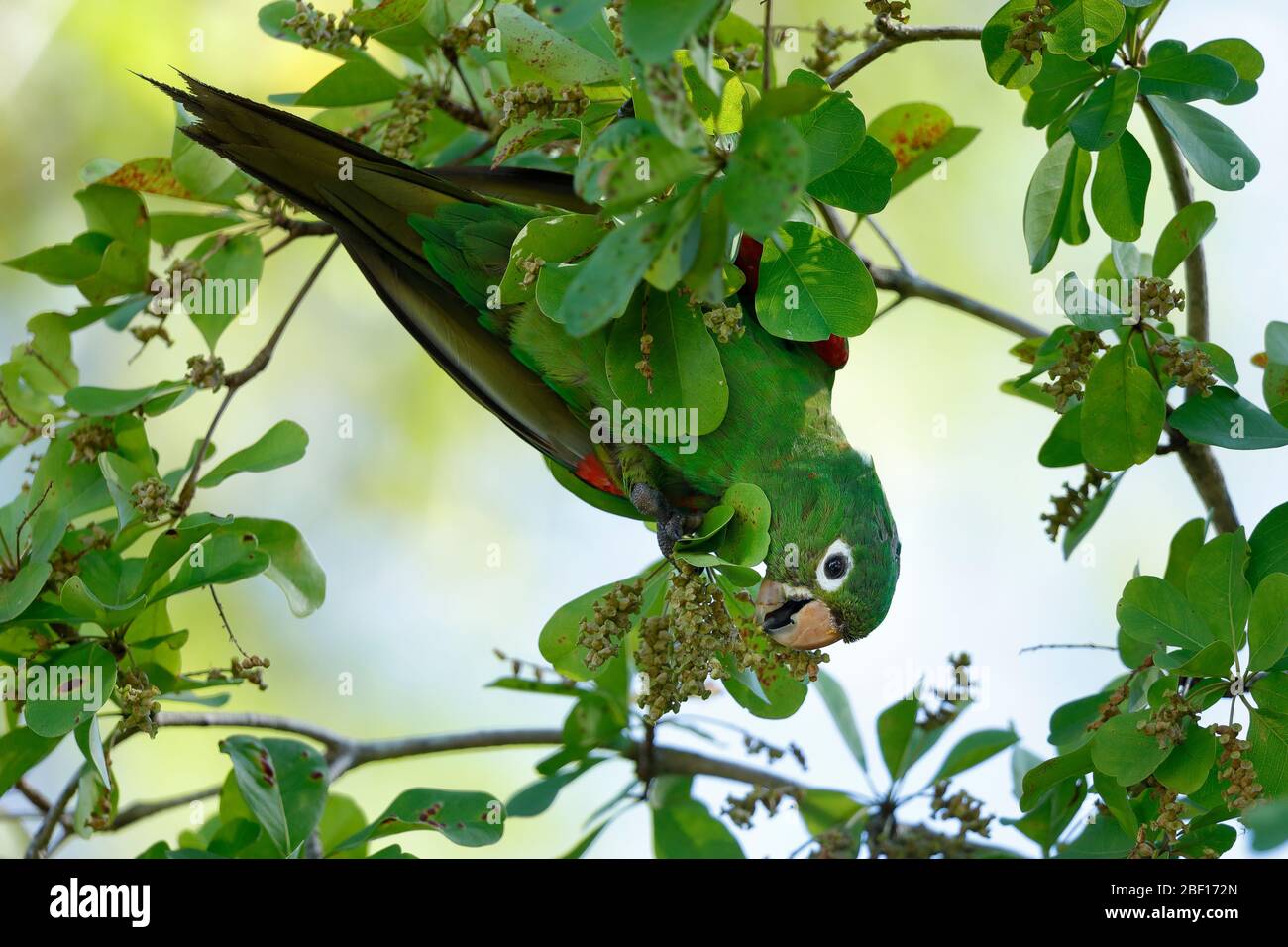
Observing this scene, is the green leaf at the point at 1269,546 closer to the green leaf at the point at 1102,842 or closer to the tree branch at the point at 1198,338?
the tree branch at the point at 1198,338

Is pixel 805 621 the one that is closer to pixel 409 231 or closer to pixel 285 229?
pixel 409 231

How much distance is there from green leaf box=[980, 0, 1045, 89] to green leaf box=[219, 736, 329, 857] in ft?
8.17

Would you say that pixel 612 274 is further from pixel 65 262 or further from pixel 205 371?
pixel 65 262

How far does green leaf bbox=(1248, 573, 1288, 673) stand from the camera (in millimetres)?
2453

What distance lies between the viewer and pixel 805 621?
3.01 m

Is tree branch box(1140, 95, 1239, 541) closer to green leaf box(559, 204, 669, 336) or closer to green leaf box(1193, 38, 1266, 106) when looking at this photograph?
green leaf box(1193, 38, 1266, 106)

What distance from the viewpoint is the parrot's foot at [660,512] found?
3.08m

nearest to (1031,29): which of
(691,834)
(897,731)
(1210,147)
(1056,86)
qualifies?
(1056,86)

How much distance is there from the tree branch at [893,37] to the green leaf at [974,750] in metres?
2.16

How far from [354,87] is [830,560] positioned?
74.3 inches

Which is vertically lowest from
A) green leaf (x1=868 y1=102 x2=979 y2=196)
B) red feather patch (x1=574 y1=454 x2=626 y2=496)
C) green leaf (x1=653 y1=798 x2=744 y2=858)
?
green leaf (x1=653 y1=798 x2=744 y2=858)

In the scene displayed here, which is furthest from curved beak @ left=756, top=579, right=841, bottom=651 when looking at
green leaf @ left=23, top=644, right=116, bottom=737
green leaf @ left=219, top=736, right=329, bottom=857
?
green leaf @ left=23, top=644, right=116, bottom=737
